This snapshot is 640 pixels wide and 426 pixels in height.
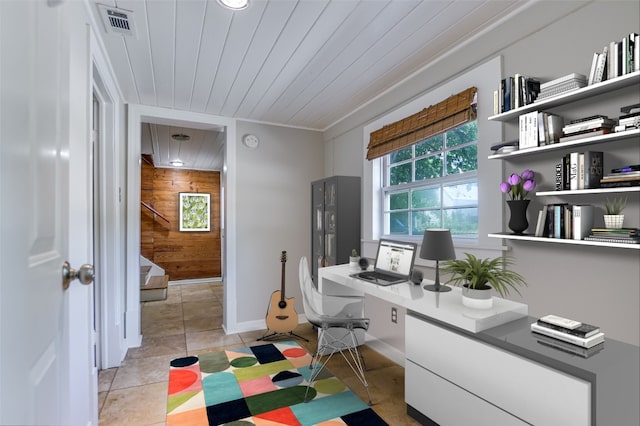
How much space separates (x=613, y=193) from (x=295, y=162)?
3.21 metres

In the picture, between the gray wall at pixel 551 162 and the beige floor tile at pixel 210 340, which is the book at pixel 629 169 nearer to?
the gray wall at pixel 551 162

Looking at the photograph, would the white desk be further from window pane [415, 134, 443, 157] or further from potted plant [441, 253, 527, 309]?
window pane [415, 134, 443, 157]

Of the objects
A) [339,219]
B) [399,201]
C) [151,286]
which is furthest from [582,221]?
[151,286]

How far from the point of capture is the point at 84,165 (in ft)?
5.66

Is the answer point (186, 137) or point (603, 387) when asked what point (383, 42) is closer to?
point (603, 387)

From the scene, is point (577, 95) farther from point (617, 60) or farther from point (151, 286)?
point (151, 286)

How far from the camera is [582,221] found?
58.7 inches

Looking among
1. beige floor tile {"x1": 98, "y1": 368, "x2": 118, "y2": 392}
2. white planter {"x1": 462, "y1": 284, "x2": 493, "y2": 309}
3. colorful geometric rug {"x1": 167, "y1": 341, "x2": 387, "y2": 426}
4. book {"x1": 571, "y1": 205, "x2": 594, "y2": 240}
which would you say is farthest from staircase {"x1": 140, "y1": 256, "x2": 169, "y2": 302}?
book {"x1": 571, "y1": 205, "x2": 594, "y2": 240}

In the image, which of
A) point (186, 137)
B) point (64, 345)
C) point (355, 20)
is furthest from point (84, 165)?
point (186, 137)

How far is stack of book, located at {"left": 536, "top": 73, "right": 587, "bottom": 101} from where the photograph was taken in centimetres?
154

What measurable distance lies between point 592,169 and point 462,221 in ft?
3.35

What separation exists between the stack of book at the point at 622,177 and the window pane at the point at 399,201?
Answer: 166 cm

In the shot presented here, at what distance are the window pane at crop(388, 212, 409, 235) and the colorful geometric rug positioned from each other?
1.41m

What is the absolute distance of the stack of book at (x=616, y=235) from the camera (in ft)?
4.35
